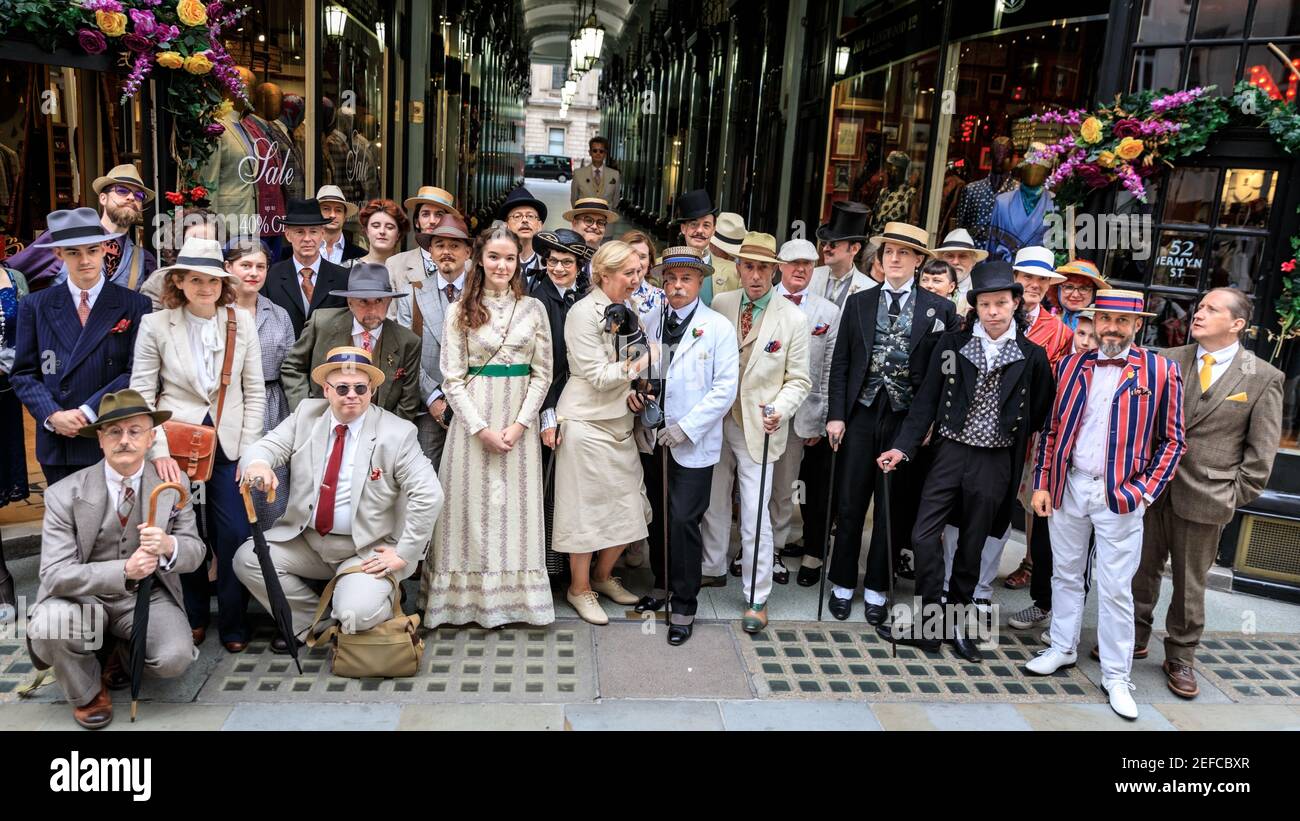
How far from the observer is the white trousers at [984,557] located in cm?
521

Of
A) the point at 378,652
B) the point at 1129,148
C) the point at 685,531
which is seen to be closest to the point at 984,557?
the point at 685,531

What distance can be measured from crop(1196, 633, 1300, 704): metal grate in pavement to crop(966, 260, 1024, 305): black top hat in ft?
7.39

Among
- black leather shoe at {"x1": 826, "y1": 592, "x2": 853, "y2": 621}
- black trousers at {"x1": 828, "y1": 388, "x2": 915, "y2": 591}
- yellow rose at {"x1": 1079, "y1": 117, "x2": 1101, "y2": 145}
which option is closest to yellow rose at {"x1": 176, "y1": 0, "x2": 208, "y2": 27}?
black trousers at {"x1": 828, "y1": 388, "x2": 915, "y2": 591}

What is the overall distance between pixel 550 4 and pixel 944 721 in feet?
102

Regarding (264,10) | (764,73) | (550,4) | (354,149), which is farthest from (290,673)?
(550,4)

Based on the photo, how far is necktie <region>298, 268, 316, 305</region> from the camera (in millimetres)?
5324

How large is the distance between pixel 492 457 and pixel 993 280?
2.61 metres

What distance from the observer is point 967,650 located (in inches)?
193

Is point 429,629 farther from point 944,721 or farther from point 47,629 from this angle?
point 944,721

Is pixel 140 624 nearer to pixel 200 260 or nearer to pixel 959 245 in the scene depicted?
pixel 200 260

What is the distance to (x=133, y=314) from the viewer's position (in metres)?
4.65

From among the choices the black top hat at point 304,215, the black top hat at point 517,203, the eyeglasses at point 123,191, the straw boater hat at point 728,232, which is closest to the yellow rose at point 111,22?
the eyeglasses at point 123,191

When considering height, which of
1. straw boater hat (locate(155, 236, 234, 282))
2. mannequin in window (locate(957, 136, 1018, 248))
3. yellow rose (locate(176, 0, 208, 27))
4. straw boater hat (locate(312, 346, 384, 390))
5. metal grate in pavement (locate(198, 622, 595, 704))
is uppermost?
yellow rose (locate(176, 0, 208, 27))

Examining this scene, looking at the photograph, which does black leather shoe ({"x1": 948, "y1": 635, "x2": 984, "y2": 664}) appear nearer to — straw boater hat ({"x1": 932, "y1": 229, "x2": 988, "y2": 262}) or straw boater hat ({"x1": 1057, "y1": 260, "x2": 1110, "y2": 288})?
straw boater hat ({"x1": 1057, "y1": 260, "x2": 1110, "y2": 288})
